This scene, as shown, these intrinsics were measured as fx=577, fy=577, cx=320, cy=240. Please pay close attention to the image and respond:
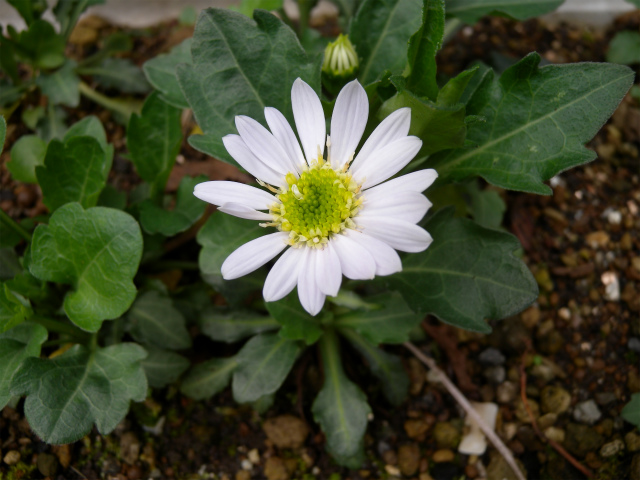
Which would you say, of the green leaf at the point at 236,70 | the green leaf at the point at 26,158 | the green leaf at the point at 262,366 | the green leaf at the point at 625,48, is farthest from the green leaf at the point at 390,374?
the green leaf at the point at 625,48

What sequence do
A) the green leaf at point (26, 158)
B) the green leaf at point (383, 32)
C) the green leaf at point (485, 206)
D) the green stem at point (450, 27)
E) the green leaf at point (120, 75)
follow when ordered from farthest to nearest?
the green leaf at point (120, 75), the green stem at point (450, 27), the green leaf at point (485, 206), the green leaf at point (26, 158), the green leaf at point (383, 32)

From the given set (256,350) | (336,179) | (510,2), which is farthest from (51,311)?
(510,2)

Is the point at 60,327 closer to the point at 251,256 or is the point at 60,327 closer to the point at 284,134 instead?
the point at 251,256

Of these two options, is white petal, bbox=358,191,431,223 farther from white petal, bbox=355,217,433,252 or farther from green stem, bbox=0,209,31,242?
green stem, bbox=0,209,31,242

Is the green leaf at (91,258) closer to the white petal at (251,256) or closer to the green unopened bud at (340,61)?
the white petal at (251,256)

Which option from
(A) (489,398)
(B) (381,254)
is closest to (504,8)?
(B) (381,254)

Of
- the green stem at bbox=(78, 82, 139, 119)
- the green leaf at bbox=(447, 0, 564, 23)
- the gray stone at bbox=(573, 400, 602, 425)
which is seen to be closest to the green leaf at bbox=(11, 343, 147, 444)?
the green stem at bbox=(78, 82, 139, 119)

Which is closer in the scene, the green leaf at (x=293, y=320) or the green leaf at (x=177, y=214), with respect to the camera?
the green leaf at (x=293, y=320)
